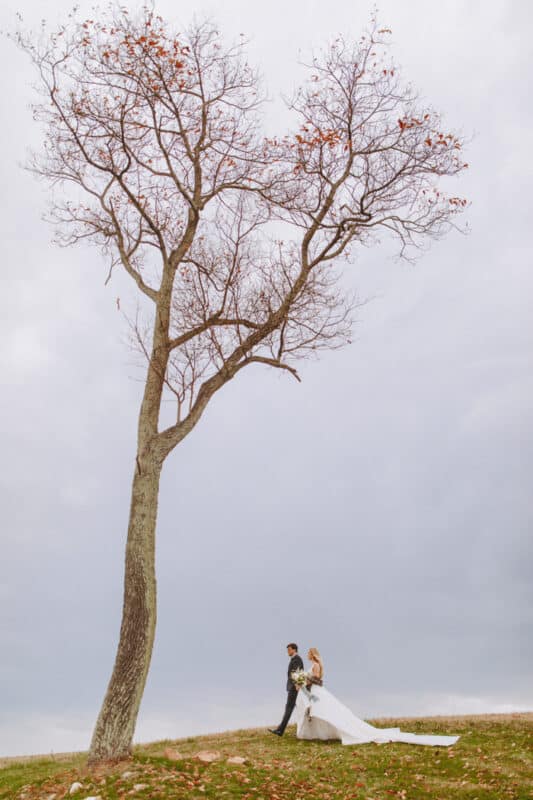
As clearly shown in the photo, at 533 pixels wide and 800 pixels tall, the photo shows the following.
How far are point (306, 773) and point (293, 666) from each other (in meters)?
4.91

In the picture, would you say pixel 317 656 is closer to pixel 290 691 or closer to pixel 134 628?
pixel 290 691

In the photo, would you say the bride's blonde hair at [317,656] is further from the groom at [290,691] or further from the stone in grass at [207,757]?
the stone in grass at [207,757]

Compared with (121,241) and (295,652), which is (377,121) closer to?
(121,241)

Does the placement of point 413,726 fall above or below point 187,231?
below

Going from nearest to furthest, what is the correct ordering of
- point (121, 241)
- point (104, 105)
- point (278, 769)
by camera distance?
point (278, 769), point (104, 105), point (121, 241)

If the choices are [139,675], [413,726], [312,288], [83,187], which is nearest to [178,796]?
[139,675]

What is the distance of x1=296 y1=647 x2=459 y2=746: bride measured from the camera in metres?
16.7

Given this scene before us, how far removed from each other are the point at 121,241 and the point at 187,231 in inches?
86.6

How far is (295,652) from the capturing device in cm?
1872

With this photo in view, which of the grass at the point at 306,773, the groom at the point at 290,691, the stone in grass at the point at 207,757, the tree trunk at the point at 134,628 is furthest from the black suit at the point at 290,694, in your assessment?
the tree trunk at the point at 134,628

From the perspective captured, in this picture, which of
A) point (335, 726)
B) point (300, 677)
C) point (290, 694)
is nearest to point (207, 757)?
point (335, 726)

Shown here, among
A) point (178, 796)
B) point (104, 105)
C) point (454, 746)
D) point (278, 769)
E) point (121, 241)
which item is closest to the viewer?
point (178, 796)

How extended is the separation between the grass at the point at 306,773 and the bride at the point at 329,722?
1.54ft

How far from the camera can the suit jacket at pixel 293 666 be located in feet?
59.9
